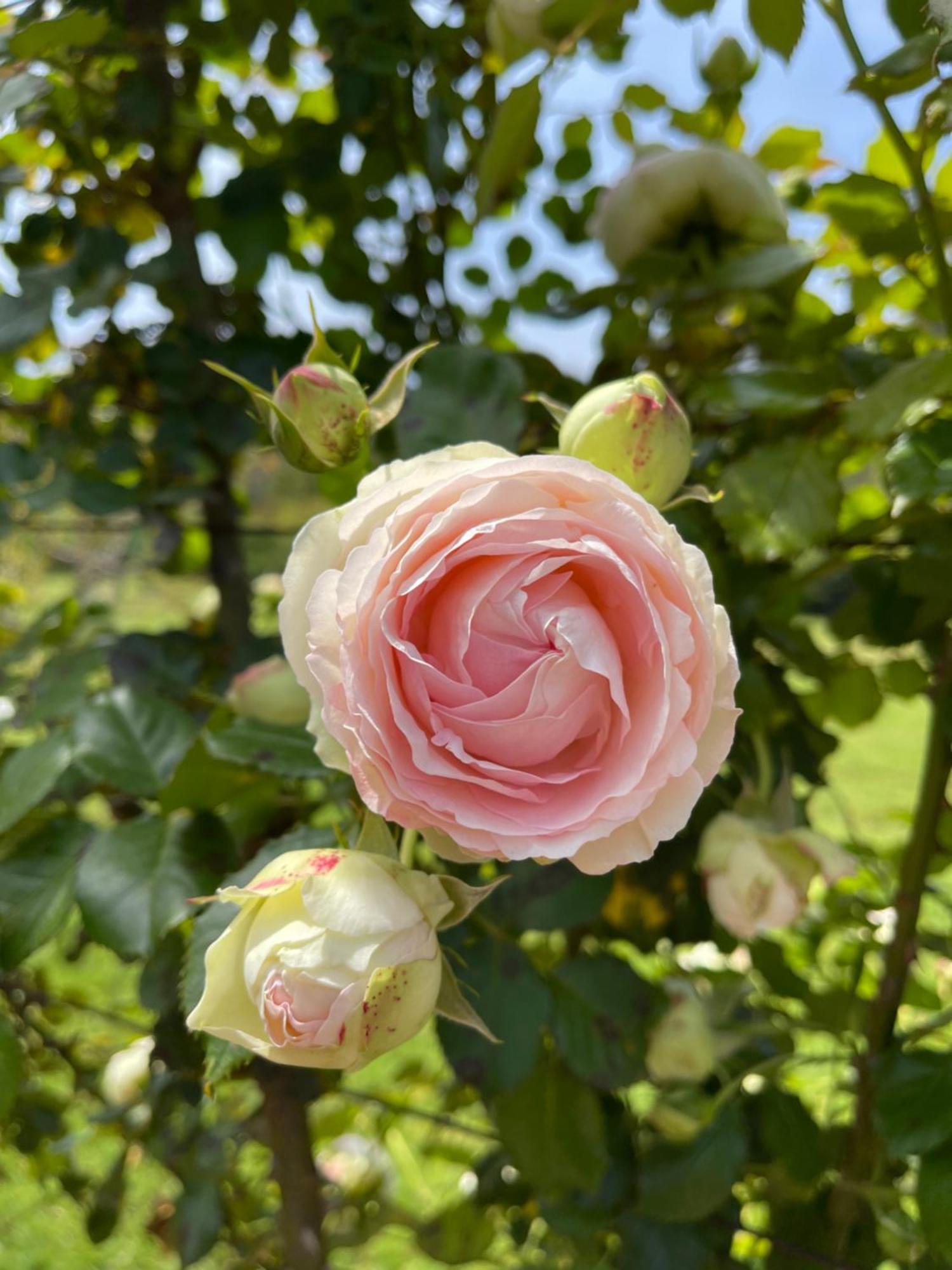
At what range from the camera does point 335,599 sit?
0.32 metres

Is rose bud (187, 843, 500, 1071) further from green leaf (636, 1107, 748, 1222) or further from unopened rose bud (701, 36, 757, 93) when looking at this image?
unopened rose bud (701, 36, 757, 93)

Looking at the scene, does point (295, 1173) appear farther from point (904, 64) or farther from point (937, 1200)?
point (904, 64)

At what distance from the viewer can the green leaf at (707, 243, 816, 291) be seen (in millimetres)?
545

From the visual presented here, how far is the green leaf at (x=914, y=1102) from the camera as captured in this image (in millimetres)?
492

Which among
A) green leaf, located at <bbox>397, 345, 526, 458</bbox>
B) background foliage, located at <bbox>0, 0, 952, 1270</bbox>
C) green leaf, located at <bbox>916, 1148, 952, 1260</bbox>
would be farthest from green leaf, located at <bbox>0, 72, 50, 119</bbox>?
green leaf, located at <bbox>916, 1148, 952, 1260</bbox>

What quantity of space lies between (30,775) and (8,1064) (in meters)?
0.15

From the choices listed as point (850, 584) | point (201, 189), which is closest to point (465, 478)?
point (850, 584)

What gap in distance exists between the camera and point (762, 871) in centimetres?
52

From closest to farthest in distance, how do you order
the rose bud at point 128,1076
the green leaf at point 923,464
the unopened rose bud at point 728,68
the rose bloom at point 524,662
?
the rose bloom at point 524,662
the green leaf at point 923,464
the unopened rose bud at point 728,68
the rose bud at point 128,1076

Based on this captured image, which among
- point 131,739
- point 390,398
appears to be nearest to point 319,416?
point 390,398

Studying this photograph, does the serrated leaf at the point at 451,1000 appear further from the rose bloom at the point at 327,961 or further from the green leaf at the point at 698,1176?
the green leaf at the point at 698,1176

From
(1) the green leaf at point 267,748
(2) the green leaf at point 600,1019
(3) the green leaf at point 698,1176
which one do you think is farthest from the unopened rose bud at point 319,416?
(3) the green leaf at point 698,1176

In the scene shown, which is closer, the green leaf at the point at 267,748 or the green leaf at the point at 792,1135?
the green leaf at the point at 267,748

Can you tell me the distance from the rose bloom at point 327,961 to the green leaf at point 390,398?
17 centimetres
